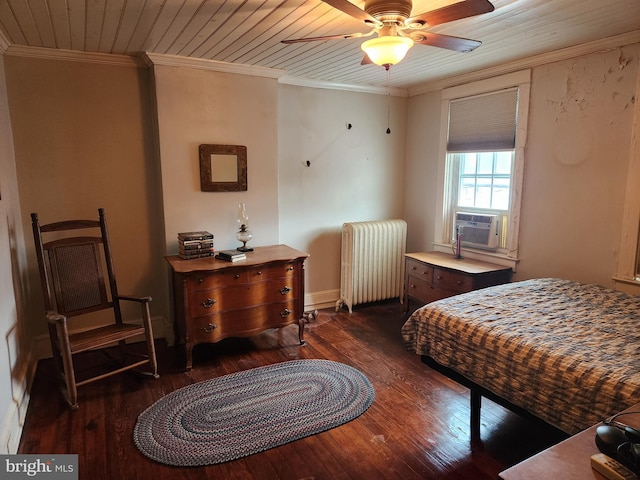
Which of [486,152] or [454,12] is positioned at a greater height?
[454,12]

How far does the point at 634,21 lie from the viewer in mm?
2447

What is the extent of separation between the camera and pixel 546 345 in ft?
6.12

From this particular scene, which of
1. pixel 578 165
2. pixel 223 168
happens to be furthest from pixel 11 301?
pixel 578 165

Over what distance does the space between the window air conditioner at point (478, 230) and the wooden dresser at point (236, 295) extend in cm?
159

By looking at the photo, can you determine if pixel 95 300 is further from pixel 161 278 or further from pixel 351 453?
pixel 351 453

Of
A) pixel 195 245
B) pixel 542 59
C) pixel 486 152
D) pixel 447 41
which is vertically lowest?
pixel 195 245

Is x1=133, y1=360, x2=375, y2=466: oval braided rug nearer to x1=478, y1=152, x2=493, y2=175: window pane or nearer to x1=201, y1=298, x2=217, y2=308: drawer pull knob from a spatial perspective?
x1=201, y1=298, x2=217, y2=308: drawer pull knob

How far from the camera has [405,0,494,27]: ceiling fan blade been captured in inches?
65.6

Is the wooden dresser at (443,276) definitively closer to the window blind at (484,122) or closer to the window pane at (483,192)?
the window pane at (483,192)

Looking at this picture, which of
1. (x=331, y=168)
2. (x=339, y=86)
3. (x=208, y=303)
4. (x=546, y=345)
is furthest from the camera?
(x=331, y=168)

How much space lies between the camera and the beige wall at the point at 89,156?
3.03 metres

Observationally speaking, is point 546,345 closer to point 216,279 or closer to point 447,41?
point 447,41

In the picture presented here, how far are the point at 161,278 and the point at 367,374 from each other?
75.4 inches

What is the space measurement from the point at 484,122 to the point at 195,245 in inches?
105
